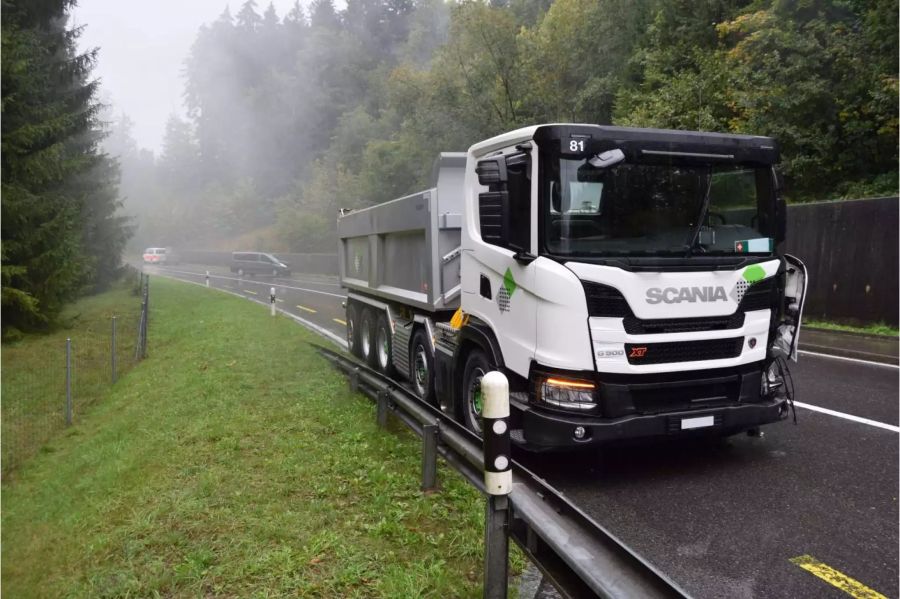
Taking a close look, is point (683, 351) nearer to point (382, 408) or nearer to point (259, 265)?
point (382, 408)

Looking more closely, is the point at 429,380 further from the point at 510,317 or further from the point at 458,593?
the point at 458,593

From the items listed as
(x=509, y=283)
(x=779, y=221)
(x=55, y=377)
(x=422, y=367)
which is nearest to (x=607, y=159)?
(x=509, y=283)

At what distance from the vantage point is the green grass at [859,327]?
1231 cm

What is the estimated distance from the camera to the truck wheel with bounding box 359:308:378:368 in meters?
10.8

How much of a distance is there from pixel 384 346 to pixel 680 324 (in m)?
5.67

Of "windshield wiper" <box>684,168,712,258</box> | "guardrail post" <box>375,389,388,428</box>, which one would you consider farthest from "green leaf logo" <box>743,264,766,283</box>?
"guardrail post" <box>375,389,388,428</box>

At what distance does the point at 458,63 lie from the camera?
93.5ft

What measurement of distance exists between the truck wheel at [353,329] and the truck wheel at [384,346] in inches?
53.8

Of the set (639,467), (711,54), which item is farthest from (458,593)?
(711,54)

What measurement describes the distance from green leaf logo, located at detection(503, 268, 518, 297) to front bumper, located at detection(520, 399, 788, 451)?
0.95 metres

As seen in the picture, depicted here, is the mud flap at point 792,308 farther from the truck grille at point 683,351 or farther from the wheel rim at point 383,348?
the wheel rim at point 383,348

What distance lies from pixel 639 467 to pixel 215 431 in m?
4.44

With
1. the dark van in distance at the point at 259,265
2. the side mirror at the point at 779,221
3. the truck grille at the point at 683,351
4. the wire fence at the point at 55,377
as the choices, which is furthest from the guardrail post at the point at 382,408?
the dark van in distance at the point at 259,265

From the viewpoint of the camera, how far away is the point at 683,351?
16.9ft
